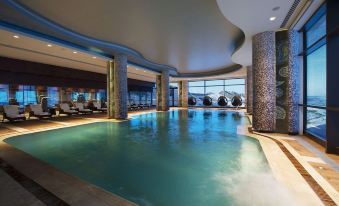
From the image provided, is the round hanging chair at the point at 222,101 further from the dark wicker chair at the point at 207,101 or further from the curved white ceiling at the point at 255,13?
the curved white ceiling at the point at 255,13

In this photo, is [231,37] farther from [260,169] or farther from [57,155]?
[57,155]

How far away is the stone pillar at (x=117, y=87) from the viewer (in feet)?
31.9

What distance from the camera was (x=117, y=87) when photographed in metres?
9.75

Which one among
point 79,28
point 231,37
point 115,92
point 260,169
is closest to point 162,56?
point 115,92

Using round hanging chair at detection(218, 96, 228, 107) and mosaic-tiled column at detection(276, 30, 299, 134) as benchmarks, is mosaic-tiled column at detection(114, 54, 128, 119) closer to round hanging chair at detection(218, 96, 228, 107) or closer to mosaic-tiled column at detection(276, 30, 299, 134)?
mosaic-tiled column at detection(276, 30, 299, 134)

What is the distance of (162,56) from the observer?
11.5 meters

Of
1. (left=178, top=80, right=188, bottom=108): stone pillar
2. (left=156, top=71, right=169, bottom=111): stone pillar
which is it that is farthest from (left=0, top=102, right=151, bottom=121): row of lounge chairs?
(left=178, top=80, right=188, bottom=108): stone pillar

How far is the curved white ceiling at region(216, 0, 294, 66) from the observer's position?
427cm

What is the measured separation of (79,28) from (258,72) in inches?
263

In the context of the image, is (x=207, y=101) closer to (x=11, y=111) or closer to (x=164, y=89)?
(x=164, y=89)

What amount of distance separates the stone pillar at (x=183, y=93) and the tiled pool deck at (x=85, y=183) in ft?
57.5

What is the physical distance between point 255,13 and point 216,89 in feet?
57.0

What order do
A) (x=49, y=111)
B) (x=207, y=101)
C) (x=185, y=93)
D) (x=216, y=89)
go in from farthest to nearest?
(x=216, y=89), (x=185, y=93), (x=207, y=101), (x=49, y=111)

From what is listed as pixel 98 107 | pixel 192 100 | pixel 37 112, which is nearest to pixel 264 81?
pixel 37 112
